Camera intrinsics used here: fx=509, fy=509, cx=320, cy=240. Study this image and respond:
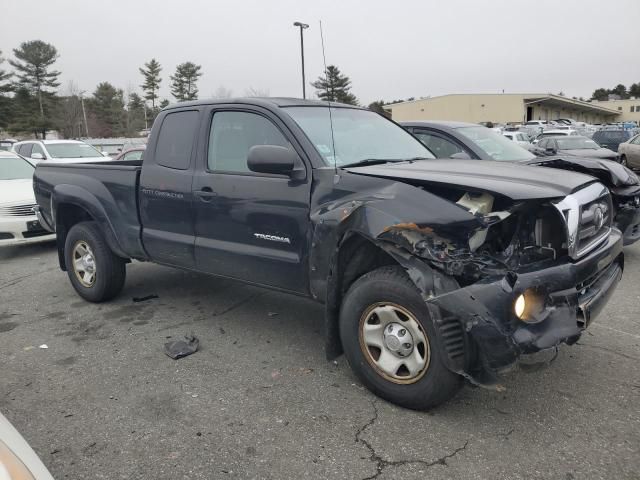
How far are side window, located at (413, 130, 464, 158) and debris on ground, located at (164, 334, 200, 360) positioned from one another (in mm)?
3901

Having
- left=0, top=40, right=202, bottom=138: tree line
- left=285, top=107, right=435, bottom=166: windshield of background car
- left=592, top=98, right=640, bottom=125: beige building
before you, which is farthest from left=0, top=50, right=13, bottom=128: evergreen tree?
left=592, top=98, right=640, bottom=125: beige building

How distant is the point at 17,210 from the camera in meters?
7.48

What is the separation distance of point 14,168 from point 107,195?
530 centimetres

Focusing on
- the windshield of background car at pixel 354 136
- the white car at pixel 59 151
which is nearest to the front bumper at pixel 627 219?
the windshield of background car at pixel 354 136

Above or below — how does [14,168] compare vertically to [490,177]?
above

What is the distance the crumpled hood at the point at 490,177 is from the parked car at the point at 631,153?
15239mm

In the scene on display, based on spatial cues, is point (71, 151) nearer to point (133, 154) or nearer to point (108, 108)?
point (133, 154)

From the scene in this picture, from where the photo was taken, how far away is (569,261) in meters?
2.74

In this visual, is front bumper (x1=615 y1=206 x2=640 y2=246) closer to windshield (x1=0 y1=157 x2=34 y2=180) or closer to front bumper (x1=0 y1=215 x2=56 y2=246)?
front bumper (x1=0 y1=215 x2=56 y2=246)

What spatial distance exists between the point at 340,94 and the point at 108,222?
194 feet

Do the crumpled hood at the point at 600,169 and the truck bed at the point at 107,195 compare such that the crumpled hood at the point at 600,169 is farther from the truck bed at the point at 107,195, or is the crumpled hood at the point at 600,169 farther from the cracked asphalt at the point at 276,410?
the truck bed at the point at 107,195

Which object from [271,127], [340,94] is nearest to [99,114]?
[340,94]

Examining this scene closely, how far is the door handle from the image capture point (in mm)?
3973

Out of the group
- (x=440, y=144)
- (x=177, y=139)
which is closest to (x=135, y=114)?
(x=440, y=144)
